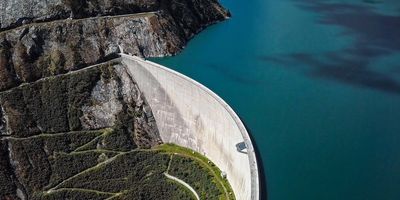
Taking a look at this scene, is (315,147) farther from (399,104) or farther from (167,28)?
(167,28)

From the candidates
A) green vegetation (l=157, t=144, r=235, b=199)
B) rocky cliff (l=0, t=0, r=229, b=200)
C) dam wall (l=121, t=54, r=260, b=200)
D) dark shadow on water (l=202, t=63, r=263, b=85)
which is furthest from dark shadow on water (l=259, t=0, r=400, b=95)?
rocky cliff (l=0, t=0, r=229, b=200)

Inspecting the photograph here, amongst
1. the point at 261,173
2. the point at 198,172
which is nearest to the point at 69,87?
the point at 198,172

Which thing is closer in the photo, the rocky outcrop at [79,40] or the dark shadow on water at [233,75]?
the dark shadow on water at [233,75]

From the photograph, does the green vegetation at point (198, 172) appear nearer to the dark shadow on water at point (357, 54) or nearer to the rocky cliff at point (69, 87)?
the rocky cliff at point (69, 87)

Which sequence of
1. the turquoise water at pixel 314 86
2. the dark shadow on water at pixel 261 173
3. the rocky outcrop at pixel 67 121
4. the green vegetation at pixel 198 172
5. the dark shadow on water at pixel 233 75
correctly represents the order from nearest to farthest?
the dark shadow on water at pixel 261 173, the turquoise water at pixel 314 86, the green vegetation at pixel 198 172, the rocky outcrop at pixel 67 121, the dark shadow on water at pixel 233 75

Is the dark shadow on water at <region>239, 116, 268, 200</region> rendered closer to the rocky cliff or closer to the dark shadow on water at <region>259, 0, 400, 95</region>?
the rocky cliff

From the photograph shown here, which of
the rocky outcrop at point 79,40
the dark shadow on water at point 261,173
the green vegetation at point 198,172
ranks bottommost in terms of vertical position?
the green vegetation at point 198,172

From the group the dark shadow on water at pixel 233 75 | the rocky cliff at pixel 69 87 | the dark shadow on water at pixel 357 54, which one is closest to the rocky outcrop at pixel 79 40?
the rocky cliff at pixel 69 87
